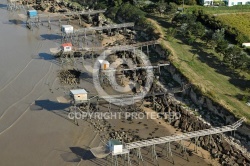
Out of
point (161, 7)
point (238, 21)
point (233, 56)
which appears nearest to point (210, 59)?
point (233, 56)

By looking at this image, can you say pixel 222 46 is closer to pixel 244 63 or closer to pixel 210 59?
pixel 210 59

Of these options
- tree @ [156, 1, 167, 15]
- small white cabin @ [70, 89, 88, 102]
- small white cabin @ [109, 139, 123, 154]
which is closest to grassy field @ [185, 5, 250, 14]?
tree @ [156, 1, 167, 15]

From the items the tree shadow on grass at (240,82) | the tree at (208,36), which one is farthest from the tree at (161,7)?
the tree shadow on grass at (240,82)

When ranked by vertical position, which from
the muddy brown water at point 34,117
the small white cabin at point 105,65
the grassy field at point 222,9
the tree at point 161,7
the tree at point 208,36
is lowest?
the muddy brown water at point 34,117

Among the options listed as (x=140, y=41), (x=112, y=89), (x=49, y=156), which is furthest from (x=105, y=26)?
(x=49, y=156)

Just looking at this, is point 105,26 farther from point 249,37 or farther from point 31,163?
point 31,163

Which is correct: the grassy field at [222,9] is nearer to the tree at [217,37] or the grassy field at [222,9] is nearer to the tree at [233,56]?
the tree at [217,37]
